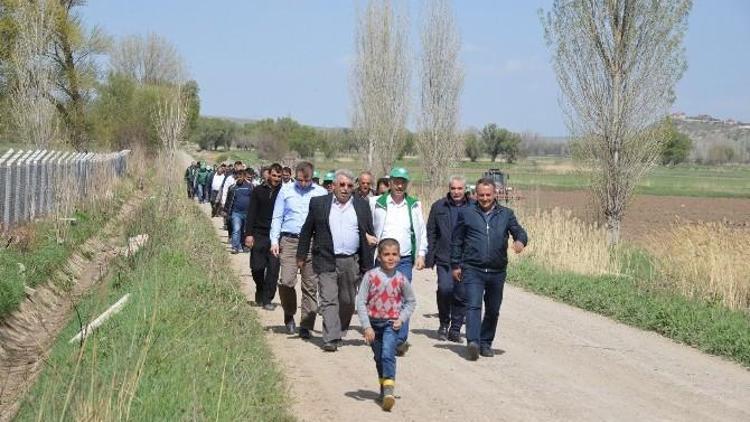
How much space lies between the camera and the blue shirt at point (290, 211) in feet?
39.2

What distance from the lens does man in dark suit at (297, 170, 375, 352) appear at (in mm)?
10805

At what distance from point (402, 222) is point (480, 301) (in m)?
1.51

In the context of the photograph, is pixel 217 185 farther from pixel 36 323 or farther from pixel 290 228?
pixel 290 228

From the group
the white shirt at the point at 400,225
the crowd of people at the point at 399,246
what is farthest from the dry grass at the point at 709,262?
the white shirt at the point at 400,225

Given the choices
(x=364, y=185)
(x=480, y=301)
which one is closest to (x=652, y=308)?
(x=480, y=301)

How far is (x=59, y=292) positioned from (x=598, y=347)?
8.76 metres

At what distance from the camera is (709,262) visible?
14977 mm

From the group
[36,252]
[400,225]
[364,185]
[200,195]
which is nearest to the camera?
[400,225]

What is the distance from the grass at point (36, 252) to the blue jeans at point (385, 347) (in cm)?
633

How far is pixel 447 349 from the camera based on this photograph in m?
11.1

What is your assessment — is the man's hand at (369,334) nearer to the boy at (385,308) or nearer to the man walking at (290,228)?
the boy at (385,308)

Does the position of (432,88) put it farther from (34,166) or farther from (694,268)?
(694,268)

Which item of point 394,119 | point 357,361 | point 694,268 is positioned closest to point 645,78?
point 694,268

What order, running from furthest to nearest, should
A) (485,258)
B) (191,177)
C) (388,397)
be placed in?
1. (191,177)
2. (485,258)
3. (388,397)
